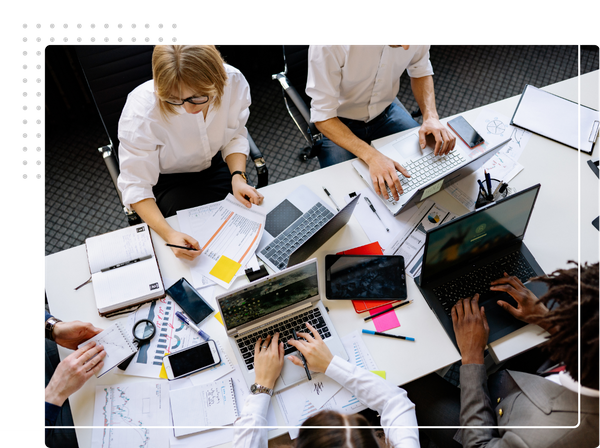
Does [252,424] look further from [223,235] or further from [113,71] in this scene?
[113,71]

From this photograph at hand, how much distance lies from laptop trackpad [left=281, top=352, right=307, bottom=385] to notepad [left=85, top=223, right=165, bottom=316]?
512 mm

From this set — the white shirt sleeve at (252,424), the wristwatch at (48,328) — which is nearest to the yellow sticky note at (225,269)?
the white shirt sleeve at (252,424)

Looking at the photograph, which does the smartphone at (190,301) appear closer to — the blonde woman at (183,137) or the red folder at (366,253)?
the blonde woman at (183,137)

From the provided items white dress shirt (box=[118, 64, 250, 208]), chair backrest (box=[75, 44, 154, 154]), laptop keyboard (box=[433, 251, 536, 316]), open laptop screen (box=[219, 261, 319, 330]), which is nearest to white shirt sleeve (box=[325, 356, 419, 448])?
Answer: open laptop screen (box=[219, 261, 319, 330])

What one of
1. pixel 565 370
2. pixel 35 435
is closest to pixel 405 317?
pixel 565 370

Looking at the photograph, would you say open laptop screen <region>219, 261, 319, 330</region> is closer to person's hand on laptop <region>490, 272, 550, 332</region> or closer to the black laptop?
the black laptop

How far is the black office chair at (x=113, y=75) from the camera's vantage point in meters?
1.85

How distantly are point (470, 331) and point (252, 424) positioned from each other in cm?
79

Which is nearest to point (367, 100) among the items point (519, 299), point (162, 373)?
point (519, 299)

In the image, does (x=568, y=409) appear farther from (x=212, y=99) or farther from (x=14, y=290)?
(x=14, y=290)

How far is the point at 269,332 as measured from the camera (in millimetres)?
1593

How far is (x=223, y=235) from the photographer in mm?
1774

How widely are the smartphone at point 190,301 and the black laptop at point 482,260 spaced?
31.0 inches

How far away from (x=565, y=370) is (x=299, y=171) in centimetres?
189
